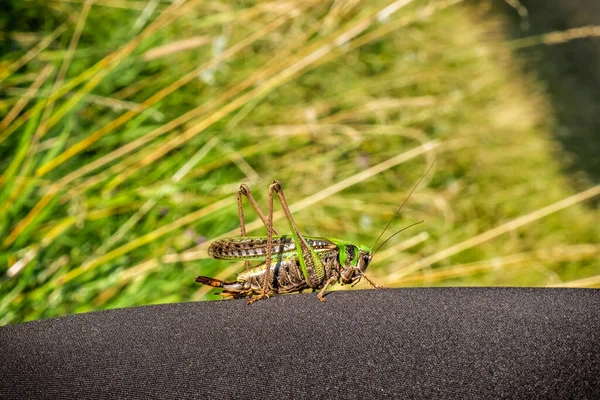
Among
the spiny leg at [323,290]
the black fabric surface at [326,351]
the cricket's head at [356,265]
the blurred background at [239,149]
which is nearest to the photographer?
the black fabric surface at [326,351]

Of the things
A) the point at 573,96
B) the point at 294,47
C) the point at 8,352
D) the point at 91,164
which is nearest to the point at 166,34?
the point at 294,47

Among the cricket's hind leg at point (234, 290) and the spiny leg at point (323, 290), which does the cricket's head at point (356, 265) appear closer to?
the spiny leg at point (323, 290)

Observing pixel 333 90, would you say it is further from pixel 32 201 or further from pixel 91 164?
pixel 32 201

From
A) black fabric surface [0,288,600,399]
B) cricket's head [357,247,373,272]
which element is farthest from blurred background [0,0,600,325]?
Answer: black fabric surface [0,288,600,399]

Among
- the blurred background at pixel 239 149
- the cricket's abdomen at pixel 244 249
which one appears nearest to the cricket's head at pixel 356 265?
the cricket's abdomen at pixel 244 249

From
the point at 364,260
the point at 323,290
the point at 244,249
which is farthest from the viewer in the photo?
the point at 364,260

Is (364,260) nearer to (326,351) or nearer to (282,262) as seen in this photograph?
(282,262)

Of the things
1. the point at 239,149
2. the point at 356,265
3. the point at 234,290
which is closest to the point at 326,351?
the point at 234,290
